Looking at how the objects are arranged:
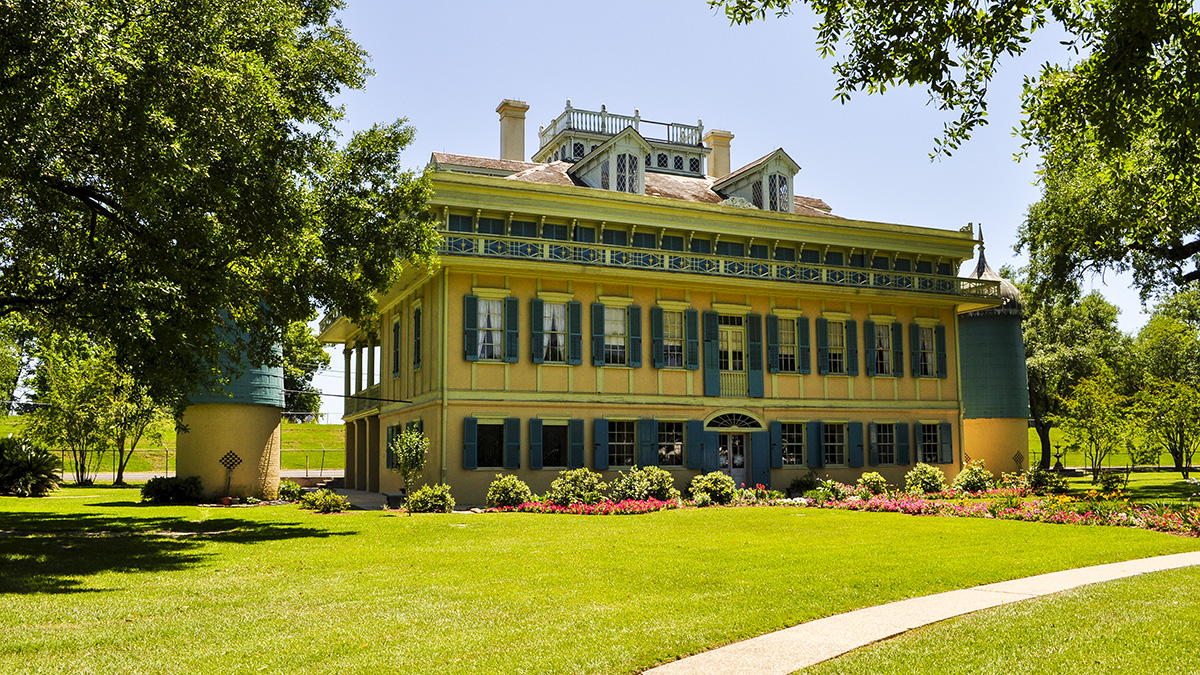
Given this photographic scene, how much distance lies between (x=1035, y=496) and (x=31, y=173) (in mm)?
24598

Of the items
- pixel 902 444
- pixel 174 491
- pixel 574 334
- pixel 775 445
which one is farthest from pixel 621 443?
pixel 174 491

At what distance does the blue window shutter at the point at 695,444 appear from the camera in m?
27.6

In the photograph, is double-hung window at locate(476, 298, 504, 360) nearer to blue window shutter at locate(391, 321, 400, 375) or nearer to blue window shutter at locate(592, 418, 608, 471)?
blue window shutter at locate(592, 418, 608, 471)

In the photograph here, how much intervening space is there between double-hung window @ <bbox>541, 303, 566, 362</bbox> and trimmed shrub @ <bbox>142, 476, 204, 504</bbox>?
1083cm

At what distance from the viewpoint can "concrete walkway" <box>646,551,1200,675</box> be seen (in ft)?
22.9

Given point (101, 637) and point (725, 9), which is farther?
point (725, 9)

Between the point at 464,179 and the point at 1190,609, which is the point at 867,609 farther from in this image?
the point at 464,179

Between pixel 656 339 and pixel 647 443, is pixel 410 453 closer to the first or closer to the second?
pixel 647 443

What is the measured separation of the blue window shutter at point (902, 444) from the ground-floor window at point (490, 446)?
1365cm

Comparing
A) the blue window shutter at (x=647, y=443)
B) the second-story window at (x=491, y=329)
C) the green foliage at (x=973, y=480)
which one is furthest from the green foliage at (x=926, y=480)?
the second-story window at (x=491, y=329)

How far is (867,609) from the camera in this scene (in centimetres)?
927

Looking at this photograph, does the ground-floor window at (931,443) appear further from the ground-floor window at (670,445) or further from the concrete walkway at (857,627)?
the concrete walkway at (857,627)

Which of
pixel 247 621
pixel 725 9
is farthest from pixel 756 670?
pixel 725 9

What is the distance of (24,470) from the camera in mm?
30094
